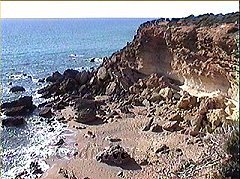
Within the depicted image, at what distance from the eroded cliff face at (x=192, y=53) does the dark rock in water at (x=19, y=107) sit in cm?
1109

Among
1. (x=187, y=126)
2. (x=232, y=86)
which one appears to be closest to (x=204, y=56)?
(x=232, y=86)

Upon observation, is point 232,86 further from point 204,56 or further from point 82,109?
point 82,109

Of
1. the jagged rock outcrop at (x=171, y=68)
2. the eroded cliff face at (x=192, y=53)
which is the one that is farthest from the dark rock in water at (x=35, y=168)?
the eroded cliff face at (x=192, y=53)

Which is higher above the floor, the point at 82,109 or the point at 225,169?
the point at 225,169

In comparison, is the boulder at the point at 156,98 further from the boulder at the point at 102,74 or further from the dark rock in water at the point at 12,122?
the dark rock in water at the point at 12,122

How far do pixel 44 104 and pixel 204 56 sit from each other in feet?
56.6

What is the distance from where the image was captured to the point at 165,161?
25.0 m

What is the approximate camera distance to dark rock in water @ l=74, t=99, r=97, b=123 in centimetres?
3409

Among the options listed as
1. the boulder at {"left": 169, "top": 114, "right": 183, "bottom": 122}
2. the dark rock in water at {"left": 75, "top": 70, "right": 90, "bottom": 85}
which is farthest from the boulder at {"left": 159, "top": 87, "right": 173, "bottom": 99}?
the dark rock in water at {"left": 75, "top": 70, "right": 90, "bottom": 85}

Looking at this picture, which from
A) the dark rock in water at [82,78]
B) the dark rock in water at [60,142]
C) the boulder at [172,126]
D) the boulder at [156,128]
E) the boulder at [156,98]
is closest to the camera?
the boulder at [172,126]

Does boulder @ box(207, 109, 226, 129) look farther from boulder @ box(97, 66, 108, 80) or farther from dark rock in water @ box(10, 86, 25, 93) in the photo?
dark rock in water @ box(10, 86, 25, 93)

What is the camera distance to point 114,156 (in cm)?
2578

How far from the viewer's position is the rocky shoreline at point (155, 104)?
82.0 feet

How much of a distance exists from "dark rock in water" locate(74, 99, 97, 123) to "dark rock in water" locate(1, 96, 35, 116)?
16.8 feet
